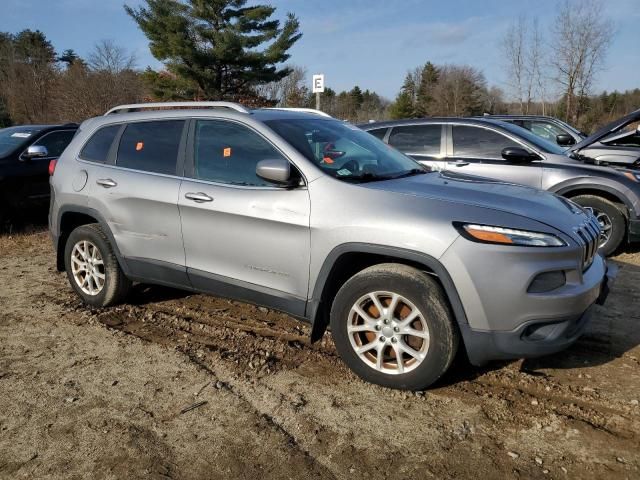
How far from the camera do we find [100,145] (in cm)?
461

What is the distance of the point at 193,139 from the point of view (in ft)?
13.1

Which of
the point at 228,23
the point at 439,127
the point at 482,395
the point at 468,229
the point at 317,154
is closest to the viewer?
the point at 468,229

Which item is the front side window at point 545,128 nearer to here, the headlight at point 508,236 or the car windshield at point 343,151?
the car windshield at point 343,151

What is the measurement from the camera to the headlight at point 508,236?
2803 millimetres

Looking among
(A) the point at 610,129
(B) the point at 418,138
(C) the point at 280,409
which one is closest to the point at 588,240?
(C) the point at 280,409

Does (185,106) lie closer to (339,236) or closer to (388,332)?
(339,236)

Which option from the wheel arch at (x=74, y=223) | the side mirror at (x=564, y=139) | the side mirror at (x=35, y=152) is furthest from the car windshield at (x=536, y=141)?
the side mirror at (x=35, y=152)

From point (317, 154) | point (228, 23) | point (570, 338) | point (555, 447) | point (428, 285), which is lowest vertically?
point (555, 447)

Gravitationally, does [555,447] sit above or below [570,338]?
below

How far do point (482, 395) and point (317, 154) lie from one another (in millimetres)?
1854

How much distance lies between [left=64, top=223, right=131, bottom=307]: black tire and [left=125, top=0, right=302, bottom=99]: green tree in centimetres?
2429

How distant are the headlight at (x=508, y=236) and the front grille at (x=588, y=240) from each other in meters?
0.25

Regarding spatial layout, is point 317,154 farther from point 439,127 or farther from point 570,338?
point 439,127

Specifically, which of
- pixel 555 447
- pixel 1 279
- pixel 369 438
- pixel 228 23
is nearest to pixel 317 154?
pixel 369 438
